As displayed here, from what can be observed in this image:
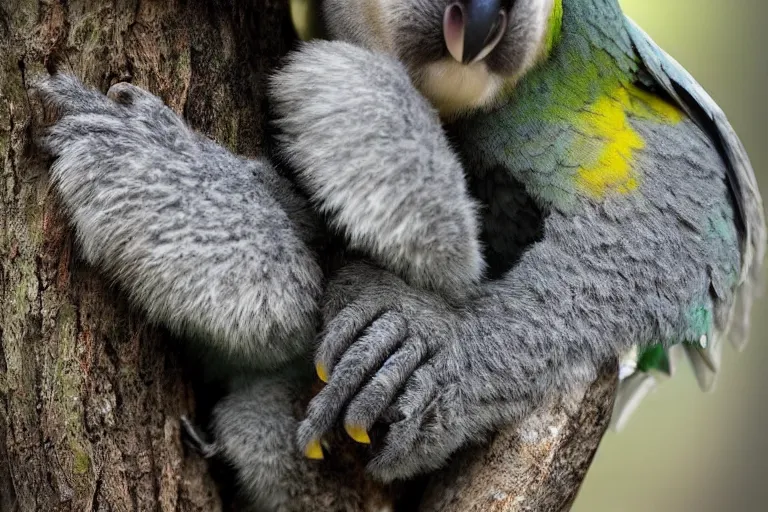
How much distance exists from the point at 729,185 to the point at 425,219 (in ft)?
2.59

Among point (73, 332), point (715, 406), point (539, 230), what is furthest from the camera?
point (715, 406)

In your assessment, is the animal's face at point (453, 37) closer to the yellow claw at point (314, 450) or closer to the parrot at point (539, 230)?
the parrot at point (539, 230)

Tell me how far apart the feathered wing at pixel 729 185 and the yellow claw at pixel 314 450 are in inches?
37.1

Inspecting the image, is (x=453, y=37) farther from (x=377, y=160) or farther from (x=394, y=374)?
(x=394, y=374)

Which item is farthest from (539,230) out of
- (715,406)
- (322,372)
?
(715,406)

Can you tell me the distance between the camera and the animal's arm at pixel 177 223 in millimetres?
1222

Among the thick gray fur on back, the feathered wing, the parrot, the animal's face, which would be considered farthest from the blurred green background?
the thick gray fur on back

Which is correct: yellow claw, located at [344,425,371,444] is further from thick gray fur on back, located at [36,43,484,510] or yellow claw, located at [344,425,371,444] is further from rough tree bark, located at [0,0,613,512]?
rough tree bark, located at [0,0,613,512]

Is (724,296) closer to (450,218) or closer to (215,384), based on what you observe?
(450,218)

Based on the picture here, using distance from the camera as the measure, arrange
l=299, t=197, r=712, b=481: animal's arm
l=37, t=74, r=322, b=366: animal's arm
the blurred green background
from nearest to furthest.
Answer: l=37, t=74, r=322, b=366: animal's arm → l=299, t=197, r=712, b=481: animal's arm → the blurred green background

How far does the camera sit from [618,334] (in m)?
1.48

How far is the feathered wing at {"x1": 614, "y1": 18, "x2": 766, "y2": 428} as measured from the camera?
5.44ft

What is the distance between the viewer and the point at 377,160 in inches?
51.3

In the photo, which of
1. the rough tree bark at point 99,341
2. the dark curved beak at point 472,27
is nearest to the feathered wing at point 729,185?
the dark curved beak at point 472,27
